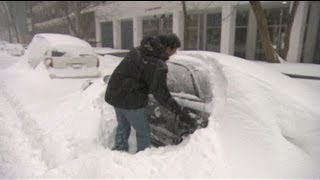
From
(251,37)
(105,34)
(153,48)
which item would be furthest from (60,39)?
(251,37)

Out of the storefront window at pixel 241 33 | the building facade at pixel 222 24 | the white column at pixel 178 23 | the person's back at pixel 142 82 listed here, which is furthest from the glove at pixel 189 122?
the white column at pixel 178 23

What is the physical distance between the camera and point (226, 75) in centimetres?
269

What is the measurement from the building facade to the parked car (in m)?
8.27

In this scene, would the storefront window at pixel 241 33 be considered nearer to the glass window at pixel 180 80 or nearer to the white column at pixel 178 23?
the white column at pixel 178 23

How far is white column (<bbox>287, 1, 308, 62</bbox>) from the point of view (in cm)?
1213

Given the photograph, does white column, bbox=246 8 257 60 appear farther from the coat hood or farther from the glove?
the coat hood

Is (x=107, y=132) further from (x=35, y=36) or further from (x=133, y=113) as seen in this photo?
(x=35, y=36)

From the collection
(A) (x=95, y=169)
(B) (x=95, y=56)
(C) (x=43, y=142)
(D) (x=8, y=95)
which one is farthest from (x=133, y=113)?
(B) (x=95, y=56)

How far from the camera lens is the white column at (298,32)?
12129 mm

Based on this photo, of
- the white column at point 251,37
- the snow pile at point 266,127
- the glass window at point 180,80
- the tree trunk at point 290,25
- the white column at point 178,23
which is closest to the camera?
the snow pile at point 266,127

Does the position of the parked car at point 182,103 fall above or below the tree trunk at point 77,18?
below

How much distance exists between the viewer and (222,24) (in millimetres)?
16328

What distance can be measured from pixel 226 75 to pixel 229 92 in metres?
0.19

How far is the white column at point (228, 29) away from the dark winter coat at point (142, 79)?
1378 cm
